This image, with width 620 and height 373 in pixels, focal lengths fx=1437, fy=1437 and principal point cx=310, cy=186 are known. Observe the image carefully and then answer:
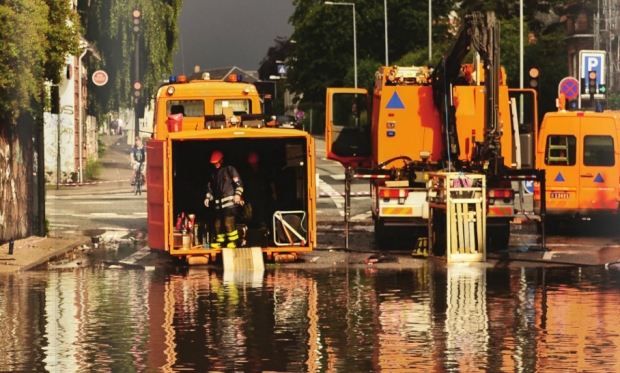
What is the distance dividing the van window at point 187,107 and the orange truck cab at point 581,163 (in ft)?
22.4

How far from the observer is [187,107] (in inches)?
1027

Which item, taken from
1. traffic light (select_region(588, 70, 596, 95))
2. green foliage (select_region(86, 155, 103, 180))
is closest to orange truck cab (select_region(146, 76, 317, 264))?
traffic light (select_region(588, 70, 596, 95))

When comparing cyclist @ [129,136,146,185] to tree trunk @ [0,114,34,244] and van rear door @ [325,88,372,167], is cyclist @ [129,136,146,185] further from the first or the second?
tree trunk @ [0,114,34,244]

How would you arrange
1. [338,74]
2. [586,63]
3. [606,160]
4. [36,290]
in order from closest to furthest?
[36,290] < [606,160] < [586,63] < [338,74]

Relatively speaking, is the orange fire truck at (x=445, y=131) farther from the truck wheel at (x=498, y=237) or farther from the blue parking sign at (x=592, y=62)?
the blue parking sign at (x=592, y=62)

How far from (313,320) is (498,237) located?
9955 mm

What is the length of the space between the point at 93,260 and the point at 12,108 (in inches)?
106

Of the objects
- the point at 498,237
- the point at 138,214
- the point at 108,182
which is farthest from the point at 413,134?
the point at 108,182

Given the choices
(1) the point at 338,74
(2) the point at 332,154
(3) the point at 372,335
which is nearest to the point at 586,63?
(2) the point at 332,154

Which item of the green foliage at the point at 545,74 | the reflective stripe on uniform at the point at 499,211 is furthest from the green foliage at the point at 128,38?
the reflective stripe on uniform at the point at 499,211

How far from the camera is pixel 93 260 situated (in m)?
22.0

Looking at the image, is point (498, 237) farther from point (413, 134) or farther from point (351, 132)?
point (351, 132)

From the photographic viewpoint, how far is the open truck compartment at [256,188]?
71.6 ft

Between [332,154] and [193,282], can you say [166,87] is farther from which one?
[193,282]
